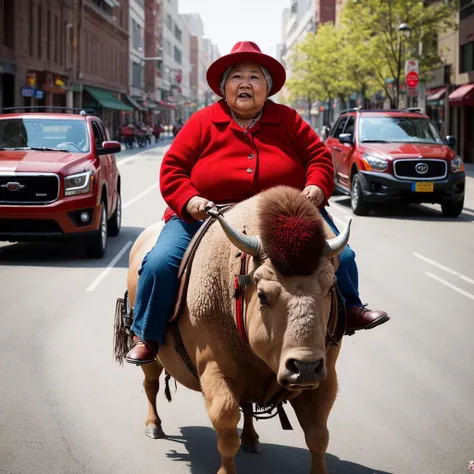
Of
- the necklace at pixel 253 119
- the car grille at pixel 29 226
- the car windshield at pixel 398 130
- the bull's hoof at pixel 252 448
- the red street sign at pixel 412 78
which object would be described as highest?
the red street sign at pixel 412 78

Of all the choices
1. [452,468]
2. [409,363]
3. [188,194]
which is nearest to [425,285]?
[409,363]

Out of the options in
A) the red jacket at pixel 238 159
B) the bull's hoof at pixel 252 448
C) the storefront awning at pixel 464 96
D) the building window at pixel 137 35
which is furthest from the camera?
the building window at pixel 137 35

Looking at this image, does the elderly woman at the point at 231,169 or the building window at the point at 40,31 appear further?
the building window at the point at 40,31

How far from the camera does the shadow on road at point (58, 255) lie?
11.7 meters

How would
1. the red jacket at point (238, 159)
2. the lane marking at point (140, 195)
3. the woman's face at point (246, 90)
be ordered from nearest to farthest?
the red jacket at point (238, 159) → the woman's face at point (246, 90) → the lane marking at point (140, 195)

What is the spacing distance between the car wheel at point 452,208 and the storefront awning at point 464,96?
2014cm

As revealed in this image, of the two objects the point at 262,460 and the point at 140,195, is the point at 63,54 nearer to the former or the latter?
the point at 140,195

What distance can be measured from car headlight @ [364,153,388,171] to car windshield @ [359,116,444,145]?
0.89 meters

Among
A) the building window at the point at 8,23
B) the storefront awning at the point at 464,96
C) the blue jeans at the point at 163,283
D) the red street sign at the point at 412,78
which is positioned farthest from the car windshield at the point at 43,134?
the building window at the point at 8,23

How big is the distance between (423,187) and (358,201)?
1.37m

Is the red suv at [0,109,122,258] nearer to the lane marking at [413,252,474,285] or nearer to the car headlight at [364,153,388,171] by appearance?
the lane marking at [413,252,474,285]

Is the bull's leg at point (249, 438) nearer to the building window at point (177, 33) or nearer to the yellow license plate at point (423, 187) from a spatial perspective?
the yellow license plate at point (423, 187)

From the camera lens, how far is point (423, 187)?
1766cm

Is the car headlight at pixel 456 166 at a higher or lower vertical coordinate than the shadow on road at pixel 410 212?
higher
